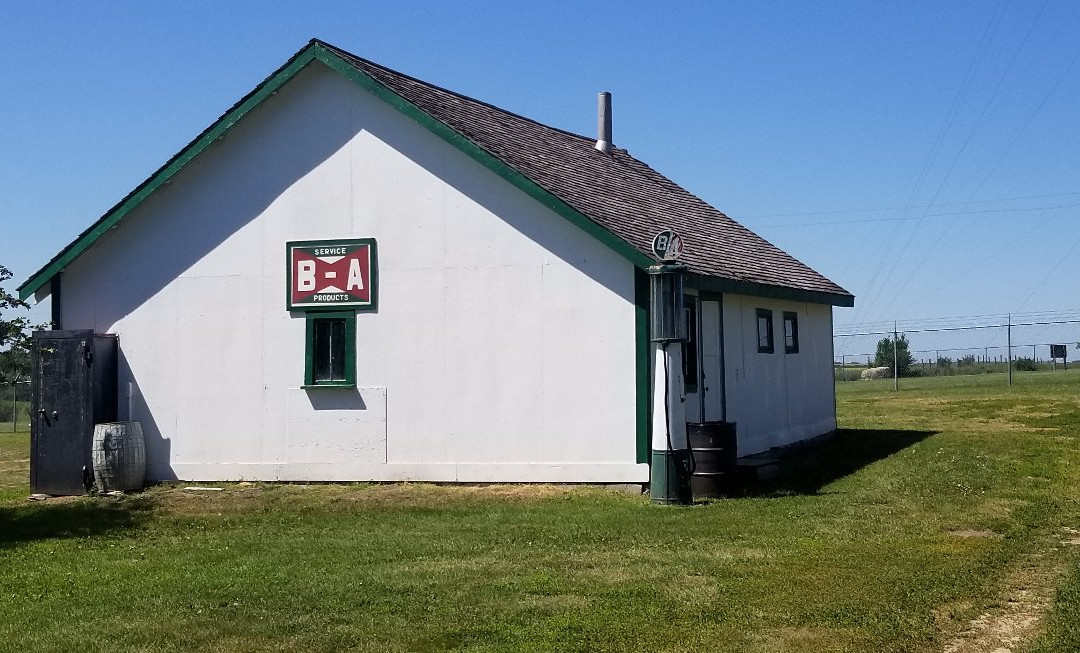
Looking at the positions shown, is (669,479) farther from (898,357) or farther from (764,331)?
(898,357)

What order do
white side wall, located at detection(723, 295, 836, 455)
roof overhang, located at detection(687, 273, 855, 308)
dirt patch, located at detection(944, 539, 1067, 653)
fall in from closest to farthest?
dirt patch, located at detection(944, 539, 1067, 653) < roof overhang, located at detection(687, 273, 855, 308) < white side wall, located at detection(723, 295, 836, 455)

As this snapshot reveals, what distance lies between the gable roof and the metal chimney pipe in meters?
2.17

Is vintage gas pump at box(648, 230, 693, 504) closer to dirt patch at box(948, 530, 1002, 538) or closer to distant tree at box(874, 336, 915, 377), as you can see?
dirt patch at box(948, 530, 1002, 538)

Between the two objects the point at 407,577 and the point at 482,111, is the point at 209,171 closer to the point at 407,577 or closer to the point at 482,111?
the point at 482,111

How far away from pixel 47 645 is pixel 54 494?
32.5 ft

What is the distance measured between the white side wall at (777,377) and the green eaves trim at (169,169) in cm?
743

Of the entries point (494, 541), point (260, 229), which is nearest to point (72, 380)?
point (260, 229)

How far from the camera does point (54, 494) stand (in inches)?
659

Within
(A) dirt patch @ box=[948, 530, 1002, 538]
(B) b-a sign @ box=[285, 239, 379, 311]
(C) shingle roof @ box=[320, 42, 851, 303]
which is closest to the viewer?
(A) dirt patch @ box=[948, 530, 1002, 538]

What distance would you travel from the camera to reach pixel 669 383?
14.0 meters

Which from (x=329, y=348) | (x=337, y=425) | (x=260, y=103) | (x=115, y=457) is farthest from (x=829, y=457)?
(x=115, y=457)

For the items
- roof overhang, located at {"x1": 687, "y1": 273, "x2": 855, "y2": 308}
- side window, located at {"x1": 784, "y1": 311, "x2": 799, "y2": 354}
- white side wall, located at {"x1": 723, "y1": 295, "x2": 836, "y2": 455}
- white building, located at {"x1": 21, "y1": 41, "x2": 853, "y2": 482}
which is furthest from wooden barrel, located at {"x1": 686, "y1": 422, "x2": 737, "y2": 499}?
side window, located at {"x1": 784, "y1": 311, "x2": 799, "y2": 354}

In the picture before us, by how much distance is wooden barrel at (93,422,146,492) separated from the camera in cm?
1645

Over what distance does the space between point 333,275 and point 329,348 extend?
1062mm
